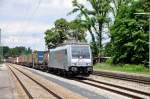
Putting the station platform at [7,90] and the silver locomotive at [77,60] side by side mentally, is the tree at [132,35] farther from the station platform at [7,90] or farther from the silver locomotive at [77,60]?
the station platform at [7,90]

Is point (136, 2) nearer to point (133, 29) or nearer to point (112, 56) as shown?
point (133, 29)

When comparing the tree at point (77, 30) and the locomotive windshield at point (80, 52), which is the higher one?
the tree at point (77, 30)

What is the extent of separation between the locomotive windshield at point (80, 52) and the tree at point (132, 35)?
55.7 ft

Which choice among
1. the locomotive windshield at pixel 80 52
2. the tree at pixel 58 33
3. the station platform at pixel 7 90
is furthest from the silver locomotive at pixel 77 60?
the tree at pixel 58 33

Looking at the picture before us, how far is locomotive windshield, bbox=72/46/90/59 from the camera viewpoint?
35.8m

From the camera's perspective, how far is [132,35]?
5334 centimetres

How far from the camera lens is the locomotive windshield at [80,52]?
1409 inches

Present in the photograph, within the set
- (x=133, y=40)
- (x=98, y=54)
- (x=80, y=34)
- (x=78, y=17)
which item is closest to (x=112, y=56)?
(x=133, y=40)

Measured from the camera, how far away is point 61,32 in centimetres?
10906

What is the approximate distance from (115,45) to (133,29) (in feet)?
16.1

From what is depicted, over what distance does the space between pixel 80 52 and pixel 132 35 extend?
60.7 ft

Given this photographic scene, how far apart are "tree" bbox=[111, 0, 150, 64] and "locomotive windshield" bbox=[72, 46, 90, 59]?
16992 mm

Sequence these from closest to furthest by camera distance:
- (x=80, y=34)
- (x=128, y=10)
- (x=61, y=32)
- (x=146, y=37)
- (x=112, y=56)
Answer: (x=146, y=37), (x=128, y=10), (x=112, y=56), (x=80, y=34), (x=61, y=32)

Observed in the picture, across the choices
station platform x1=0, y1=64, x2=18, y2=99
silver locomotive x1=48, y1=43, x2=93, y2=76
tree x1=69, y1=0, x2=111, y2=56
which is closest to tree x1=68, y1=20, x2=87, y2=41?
tree x1=69, y1=0, x2=111, y2=56
